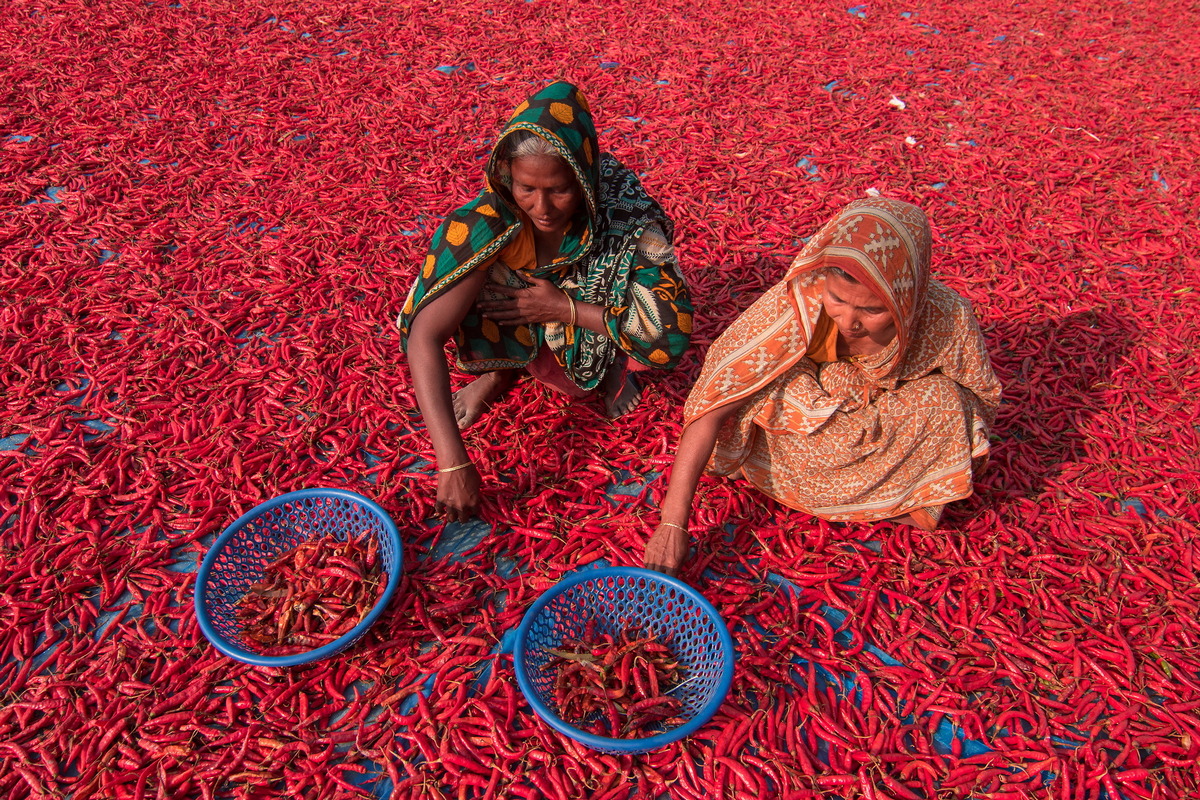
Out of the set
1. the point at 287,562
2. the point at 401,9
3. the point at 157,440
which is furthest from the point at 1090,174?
the point at 401,9

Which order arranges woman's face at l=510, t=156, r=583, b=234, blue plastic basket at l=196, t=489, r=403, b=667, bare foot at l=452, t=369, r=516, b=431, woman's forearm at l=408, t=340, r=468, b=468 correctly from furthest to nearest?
bare foot at l=452, t=369, r=516, b=431
woman's forearm at l=408, t=340, r=468, b=468
woman's face at l=510, t=156, r=583, b=234
blue plastic basket at l=196, t=489, r=403, b=667

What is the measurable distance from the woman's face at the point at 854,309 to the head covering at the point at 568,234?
98 cm

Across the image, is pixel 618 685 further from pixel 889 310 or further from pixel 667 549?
pixel 889 310

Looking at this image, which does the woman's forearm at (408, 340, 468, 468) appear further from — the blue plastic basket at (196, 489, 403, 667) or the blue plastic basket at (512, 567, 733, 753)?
the blue plastic basket at (512, 567, 733, 753)

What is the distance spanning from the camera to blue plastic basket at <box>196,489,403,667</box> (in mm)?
2279

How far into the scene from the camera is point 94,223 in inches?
178

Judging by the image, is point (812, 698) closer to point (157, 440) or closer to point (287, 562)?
point (287, 562)

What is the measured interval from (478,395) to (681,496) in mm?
1244

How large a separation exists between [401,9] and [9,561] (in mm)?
6937

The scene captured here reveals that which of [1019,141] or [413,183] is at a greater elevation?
[413,183]

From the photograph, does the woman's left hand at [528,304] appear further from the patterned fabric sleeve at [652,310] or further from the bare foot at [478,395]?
the bare foot at [478,395]

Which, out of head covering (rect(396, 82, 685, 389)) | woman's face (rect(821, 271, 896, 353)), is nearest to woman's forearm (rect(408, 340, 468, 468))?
head covering (rect(396, 82, 685, 389))

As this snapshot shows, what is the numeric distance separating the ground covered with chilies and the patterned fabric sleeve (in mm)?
484

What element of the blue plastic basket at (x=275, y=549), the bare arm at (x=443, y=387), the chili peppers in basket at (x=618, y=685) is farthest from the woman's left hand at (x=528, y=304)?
the chili peppers in basket at (x=618, y=685)
